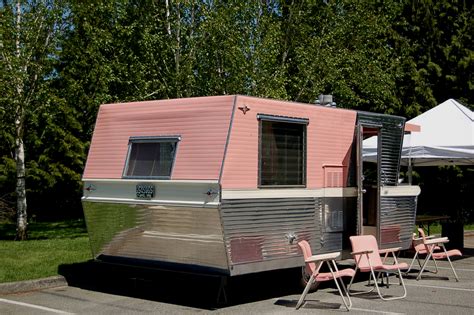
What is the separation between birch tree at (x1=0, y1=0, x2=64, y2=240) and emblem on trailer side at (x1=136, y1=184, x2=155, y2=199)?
684 cm

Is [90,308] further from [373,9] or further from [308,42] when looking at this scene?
[373,9]

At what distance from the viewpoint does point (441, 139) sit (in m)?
12.6

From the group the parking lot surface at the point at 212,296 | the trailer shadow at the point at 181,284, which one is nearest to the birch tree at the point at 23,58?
the trailer shadow at the point at 181,284

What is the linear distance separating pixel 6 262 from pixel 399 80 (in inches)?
749

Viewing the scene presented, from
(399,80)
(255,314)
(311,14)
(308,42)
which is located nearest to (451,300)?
(255,314)

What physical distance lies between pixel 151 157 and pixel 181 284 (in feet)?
7.64

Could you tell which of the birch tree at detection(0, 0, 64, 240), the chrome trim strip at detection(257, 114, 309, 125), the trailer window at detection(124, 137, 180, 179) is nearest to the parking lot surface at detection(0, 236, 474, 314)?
the trailer window at detection(124, 137, 180, 179)

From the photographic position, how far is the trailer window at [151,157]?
8.95 metres

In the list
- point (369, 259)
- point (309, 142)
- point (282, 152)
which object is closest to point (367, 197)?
point (369, 259)

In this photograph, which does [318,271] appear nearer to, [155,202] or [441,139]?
[155,202]

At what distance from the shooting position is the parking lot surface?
27.8 ft

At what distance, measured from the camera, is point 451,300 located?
29.7 feet

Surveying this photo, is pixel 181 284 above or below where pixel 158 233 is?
below

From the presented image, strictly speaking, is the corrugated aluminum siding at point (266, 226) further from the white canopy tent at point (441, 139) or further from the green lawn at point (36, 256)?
the white canopy tent at point (441, 139)
